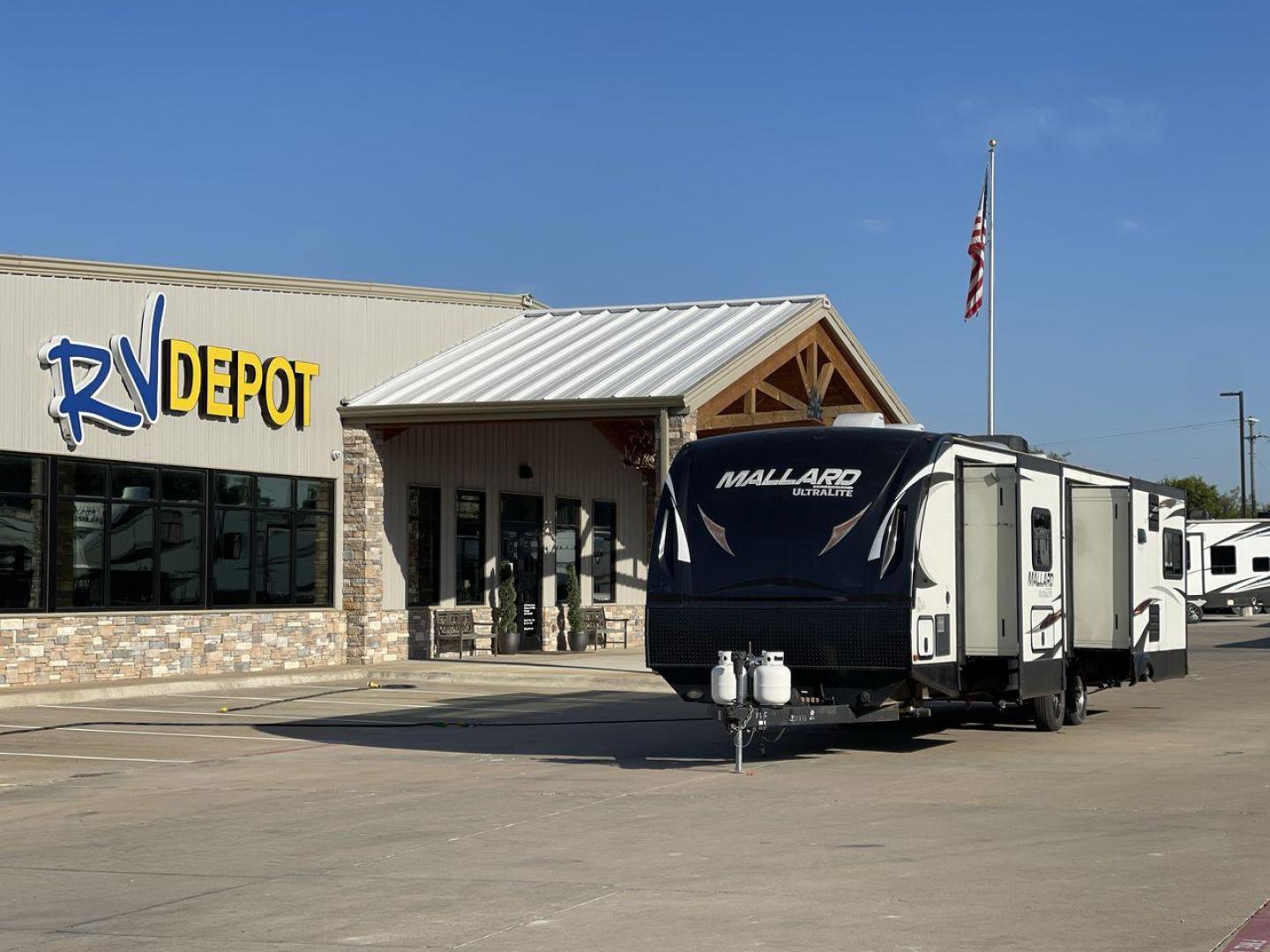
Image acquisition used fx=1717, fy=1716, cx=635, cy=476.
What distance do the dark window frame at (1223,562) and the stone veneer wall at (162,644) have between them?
34342 millimetres

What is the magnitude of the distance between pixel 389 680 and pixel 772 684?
12.8 m

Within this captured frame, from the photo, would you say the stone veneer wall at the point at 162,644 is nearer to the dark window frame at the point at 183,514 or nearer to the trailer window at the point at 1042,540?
the dark window frame at the point at 183,514

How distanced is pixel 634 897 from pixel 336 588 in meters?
19.8

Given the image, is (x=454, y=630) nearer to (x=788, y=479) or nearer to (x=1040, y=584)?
(x=1040, y=584)

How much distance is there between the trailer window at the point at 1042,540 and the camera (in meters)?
16.8

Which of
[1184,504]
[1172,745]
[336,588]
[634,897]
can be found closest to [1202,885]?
[634,897]

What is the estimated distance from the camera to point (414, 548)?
97.5ft

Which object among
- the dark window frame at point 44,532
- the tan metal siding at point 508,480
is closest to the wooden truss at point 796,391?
the tan metal siding at point 508,480

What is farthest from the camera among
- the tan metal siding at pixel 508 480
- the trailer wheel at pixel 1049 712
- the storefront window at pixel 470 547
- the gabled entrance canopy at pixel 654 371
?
the storefront window at pixel 470 547

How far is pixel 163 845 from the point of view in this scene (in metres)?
11.1

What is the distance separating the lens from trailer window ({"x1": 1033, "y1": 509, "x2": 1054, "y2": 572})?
1675 cm

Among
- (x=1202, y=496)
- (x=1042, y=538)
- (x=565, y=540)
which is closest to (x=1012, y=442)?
(x=1042, y=538)

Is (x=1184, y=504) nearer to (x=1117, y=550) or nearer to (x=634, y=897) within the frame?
(x=1117, y=550)

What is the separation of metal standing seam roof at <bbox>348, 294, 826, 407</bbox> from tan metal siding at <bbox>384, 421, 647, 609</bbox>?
0.91m
